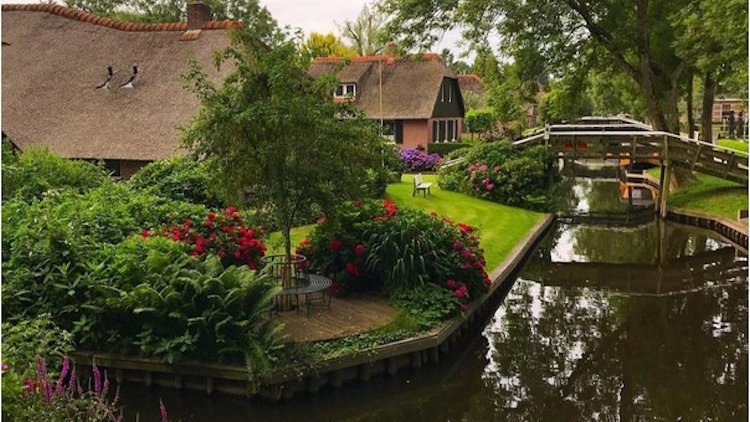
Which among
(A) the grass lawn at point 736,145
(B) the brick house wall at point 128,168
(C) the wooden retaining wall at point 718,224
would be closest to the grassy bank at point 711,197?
(C) the wooden retaining wall at point 718,224

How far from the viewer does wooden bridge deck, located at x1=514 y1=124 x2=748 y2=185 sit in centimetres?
2395

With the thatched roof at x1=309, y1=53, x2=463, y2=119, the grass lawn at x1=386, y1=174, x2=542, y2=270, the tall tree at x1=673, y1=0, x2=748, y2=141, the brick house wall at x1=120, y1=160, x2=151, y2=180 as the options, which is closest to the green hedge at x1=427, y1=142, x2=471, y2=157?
the thatched roof at x1=309, y1=53, x2=463, y2=119

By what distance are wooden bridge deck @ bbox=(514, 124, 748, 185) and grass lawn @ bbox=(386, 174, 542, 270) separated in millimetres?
3282

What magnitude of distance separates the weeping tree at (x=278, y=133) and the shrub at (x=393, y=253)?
46.1 inches

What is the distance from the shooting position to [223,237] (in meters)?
12.7

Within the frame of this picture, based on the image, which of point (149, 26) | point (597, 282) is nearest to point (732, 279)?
point (597, 282)

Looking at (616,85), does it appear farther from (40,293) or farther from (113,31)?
(40,293)

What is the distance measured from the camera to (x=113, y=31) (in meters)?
26.6

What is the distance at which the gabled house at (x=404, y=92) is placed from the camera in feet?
140

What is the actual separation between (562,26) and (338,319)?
20344 millimetres

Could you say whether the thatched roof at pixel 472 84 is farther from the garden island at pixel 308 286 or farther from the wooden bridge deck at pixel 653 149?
the garden island at pixel 308 286

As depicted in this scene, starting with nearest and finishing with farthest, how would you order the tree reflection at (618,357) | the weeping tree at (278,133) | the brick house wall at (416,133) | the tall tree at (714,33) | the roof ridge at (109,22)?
the tree reflection at (618,357) → the weeping tree at (278,133) → the tall tree at (714,33) → the roof ridge at (109,22) → the brick house wall at (416,133)

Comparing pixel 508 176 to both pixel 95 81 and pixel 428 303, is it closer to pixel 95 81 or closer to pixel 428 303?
pixel 428 303

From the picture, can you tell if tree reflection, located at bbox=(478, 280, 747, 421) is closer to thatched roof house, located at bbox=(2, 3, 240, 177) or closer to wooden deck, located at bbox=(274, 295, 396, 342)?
wooden deck, located at bbox=(274, 295, 396, 342)
